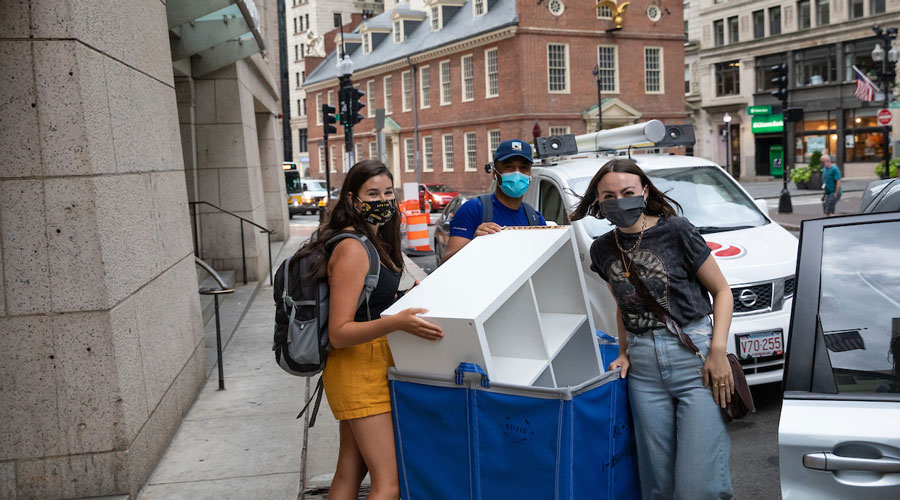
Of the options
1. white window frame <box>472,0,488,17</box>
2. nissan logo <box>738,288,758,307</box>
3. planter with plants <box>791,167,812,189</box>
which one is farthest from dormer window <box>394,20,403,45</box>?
nissan logo <box>738,288,758,307</box>

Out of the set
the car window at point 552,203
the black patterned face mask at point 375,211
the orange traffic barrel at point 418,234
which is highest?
the black patterned face mask at point 375,211

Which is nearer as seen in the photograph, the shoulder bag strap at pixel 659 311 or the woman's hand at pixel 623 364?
the shoulder bag strap at pixel 659 311

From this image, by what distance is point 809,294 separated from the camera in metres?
2.87

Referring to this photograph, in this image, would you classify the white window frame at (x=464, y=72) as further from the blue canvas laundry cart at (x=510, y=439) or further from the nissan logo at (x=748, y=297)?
the blue canvas laundry cart at (x=510, y=439)

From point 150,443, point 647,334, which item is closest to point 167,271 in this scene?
point 150,443

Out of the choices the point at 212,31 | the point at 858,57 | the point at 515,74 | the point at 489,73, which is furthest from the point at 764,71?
the point at 212,31

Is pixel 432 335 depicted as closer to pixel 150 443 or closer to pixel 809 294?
pixel 809 294

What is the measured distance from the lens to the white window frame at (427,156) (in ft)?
176

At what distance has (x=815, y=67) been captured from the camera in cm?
5491

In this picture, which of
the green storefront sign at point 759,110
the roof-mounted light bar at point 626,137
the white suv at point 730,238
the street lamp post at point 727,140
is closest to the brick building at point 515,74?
the street lamp post at point 727,140

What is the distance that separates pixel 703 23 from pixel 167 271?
208 feet

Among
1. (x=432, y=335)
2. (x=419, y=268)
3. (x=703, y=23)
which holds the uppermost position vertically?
(x=703, y=23)

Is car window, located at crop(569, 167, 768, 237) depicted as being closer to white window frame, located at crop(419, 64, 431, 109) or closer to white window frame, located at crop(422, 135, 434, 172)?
white window frame, located at crop(419, 64, 431, 109)

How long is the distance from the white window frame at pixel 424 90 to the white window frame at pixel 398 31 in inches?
179
